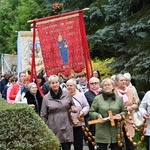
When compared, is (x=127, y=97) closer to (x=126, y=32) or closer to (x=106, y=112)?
(x=106, y=112)

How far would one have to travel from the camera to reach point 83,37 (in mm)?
11898

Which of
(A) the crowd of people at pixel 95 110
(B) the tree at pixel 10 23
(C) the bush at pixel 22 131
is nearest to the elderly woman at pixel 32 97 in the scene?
(A) the crowd of people at pixel 95 110

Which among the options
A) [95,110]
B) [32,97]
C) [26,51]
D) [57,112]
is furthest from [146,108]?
[26,51]

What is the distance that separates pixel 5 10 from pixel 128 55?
33.6 m

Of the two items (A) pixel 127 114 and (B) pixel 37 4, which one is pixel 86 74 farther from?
(B) pixel 37 4

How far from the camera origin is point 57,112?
9141mm

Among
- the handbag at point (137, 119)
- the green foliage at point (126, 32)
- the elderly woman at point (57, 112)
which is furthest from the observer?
the green foliage at point (126, 32)

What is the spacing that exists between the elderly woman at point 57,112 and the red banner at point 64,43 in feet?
9.07

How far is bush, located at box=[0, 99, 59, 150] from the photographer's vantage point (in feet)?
21.8

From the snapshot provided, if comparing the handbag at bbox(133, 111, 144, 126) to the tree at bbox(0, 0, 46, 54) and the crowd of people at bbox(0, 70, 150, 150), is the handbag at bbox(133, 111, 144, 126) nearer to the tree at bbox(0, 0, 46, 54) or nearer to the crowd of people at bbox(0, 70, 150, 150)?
the crowd of people at bbox(0, 70, 150, 150)

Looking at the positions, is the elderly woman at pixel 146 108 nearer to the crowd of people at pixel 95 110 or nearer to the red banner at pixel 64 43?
the crowd of people at pixel 95 110

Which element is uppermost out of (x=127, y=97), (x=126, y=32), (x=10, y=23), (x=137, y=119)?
(x=10, y=23)

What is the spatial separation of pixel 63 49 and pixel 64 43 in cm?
14

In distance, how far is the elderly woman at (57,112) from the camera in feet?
30.0
